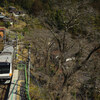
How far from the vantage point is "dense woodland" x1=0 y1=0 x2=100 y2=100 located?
848cm

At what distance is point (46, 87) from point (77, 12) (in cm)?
594

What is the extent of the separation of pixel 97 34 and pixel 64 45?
255cm

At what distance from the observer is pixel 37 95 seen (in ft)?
26.2

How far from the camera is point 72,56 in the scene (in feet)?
36.7

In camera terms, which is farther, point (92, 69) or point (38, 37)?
point (38, 37)

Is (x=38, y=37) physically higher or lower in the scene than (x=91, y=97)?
higher

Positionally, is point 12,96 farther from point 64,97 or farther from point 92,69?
point 92,69

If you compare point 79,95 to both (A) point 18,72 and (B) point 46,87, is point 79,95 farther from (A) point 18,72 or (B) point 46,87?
(A) point 18,72

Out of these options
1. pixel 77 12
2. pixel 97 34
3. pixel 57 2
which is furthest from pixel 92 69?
pixel 57 2

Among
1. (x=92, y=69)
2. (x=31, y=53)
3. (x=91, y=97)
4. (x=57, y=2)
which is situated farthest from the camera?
(x=31, y=53)

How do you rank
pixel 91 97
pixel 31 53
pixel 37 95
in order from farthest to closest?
1. pixel 31 53
2. pixel 91 97
3. pixel 37 95

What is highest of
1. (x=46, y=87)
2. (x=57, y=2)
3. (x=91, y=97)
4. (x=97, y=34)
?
(x=57, y=2)

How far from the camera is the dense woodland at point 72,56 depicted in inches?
334

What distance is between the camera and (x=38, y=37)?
12992mm
